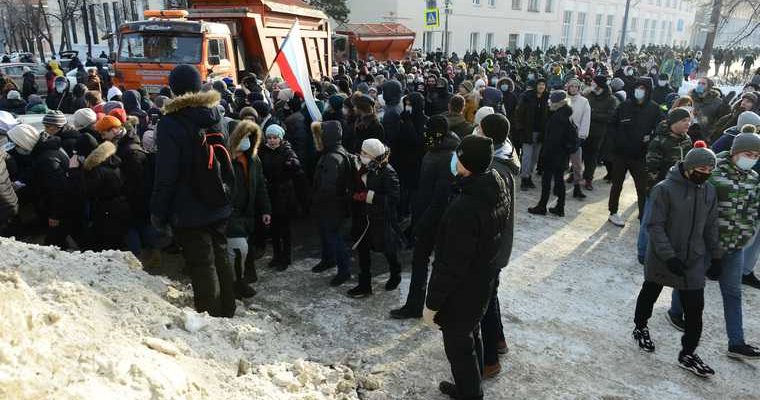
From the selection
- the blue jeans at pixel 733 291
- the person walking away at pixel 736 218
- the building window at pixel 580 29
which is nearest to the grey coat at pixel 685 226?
the person walking away at pixel 736 218

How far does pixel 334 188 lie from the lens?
5.37 meters

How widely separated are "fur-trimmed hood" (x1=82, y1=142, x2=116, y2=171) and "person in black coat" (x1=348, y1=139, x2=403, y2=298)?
231 centimetres

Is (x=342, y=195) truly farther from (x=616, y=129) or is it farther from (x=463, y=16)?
(x=463, y=16)

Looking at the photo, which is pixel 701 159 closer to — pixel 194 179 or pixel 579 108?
pixel 194 179

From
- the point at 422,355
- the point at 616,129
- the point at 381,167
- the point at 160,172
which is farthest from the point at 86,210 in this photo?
the point at 616,129

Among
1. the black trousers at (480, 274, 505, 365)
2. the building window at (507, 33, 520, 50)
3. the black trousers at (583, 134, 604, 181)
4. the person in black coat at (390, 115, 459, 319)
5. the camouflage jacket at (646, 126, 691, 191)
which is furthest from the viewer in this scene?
the building window at (507, 33, 520, 50)

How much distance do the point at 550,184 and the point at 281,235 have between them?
4049mm

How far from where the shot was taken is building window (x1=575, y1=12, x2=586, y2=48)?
182 ft

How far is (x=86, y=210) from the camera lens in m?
5.68

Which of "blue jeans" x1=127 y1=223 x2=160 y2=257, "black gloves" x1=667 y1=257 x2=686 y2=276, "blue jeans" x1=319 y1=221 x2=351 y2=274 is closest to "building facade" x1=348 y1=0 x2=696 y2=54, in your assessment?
"blue jeans" x1=319 y1=221 x2=351 y2=274

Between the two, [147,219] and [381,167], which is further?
[147,219]

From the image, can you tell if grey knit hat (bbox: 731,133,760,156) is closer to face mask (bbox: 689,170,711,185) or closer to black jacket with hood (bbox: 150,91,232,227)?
face mask (bbox: 689,170,711,185)

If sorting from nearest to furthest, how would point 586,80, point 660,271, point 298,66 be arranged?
1. point 660,271
2. point 298,66
3. point 586,80

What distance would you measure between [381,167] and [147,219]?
2468 millimetres
